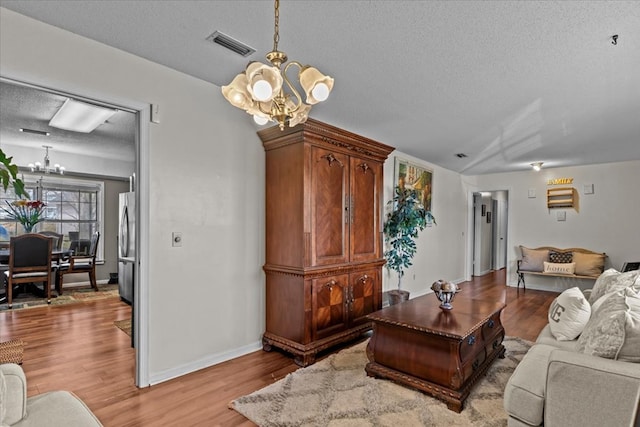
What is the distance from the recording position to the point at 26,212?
5906 mm

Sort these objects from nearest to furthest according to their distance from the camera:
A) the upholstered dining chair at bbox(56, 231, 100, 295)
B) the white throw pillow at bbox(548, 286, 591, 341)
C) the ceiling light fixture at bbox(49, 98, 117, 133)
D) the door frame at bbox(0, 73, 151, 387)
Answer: the white throw pillow at bbox(548, 286, 591, 341), the door frame at bbox(0, 73, 151, 387), the ceiling light fixture at bbox(49, 98, 117, 133), the upholstered dining chair at bbox(56, 231, 100, 295)

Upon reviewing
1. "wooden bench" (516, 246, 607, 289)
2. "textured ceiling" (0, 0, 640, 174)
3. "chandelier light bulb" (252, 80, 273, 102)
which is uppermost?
"textured ceiling" (0, 0, 640, 174)

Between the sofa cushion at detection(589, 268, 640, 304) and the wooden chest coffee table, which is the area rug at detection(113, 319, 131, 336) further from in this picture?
the sofa cushion at detection(589, 268, 640, 304)

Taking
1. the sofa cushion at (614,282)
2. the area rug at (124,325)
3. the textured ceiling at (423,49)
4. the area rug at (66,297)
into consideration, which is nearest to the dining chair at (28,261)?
the area rug at (66,297)

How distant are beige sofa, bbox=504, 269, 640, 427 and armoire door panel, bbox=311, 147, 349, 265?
5.80 feet

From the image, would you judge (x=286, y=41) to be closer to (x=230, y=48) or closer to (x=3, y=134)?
(x=230, y=48)

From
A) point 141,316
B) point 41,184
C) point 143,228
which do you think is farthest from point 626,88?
point 41,184

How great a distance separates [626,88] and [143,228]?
4210mm

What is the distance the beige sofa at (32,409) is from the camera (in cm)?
131

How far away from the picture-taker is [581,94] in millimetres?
3092

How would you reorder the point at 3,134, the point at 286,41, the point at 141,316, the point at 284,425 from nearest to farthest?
the point at 284,425 → the point at 286,41 → the point at 141,316 → the point at 3,134

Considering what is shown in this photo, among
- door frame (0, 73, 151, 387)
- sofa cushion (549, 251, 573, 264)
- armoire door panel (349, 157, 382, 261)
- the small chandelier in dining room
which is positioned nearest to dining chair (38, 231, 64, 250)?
door frame (0, 73, 151, 387)

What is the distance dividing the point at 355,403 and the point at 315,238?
4.47 ft

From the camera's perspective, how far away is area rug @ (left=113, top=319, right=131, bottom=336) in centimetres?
389
